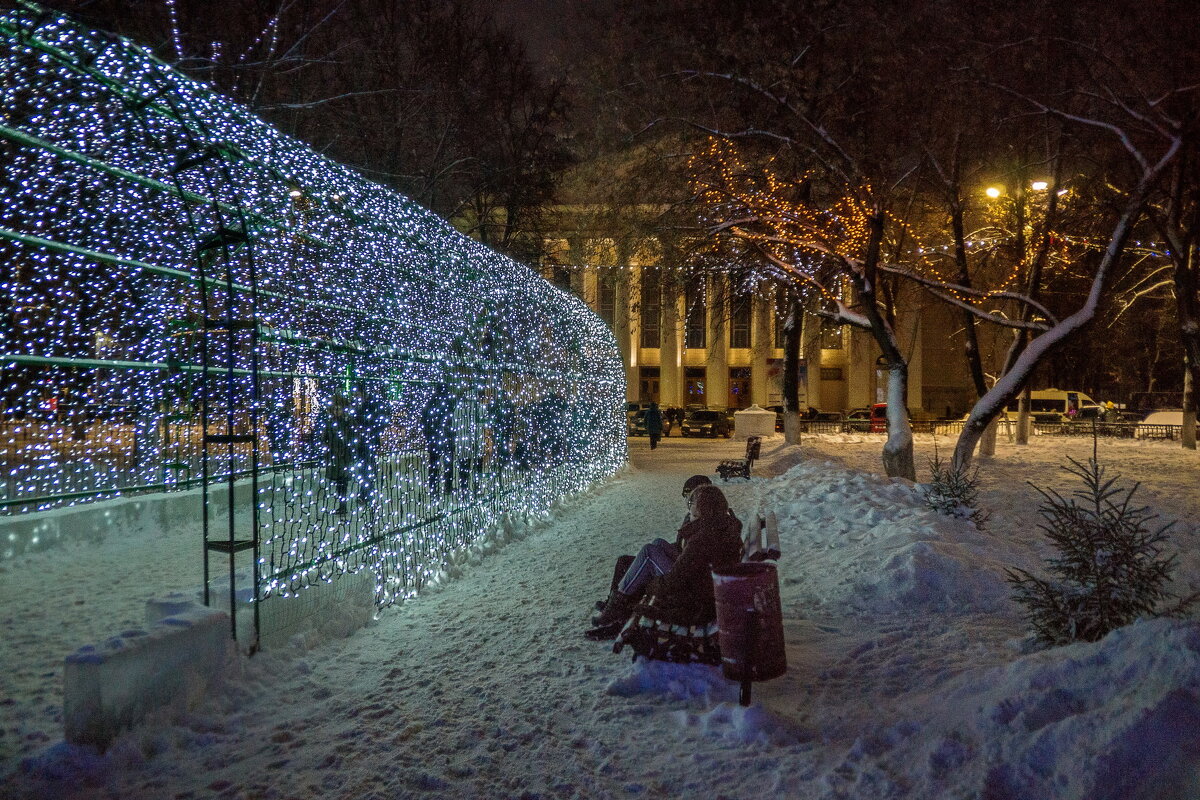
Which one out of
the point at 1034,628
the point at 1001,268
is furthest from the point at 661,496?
the point at 1001,268

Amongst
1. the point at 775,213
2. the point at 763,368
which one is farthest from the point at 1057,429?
the point at 775,213

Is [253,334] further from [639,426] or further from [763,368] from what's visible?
[763,368]

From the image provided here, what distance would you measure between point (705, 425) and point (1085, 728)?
3093 centimetres

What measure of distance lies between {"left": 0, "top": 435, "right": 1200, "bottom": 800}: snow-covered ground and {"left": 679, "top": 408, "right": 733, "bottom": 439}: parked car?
25.8 meters

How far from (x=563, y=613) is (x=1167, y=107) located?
545 inches

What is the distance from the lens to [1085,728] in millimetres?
3240

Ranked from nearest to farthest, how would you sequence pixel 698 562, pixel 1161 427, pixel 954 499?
pixel 698 562
pixel 954 499
pixel 1161 427

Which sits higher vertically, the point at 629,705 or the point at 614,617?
the point at 614,617

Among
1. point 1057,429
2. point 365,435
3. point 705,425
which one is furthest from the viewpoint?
point 705,425

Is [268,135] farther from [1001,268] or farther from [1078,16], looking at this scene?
[1001,268]

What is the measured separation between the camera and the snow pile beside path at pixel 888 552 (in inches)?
270

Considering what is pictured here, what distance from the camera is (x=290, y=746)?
13.8 feet

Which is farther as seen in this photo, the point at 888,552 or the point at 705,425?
the point at 705,425

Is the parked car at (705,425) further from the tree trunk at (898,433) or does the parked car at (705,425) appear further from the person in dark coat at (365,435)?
the person in dark coat at (365,435)
